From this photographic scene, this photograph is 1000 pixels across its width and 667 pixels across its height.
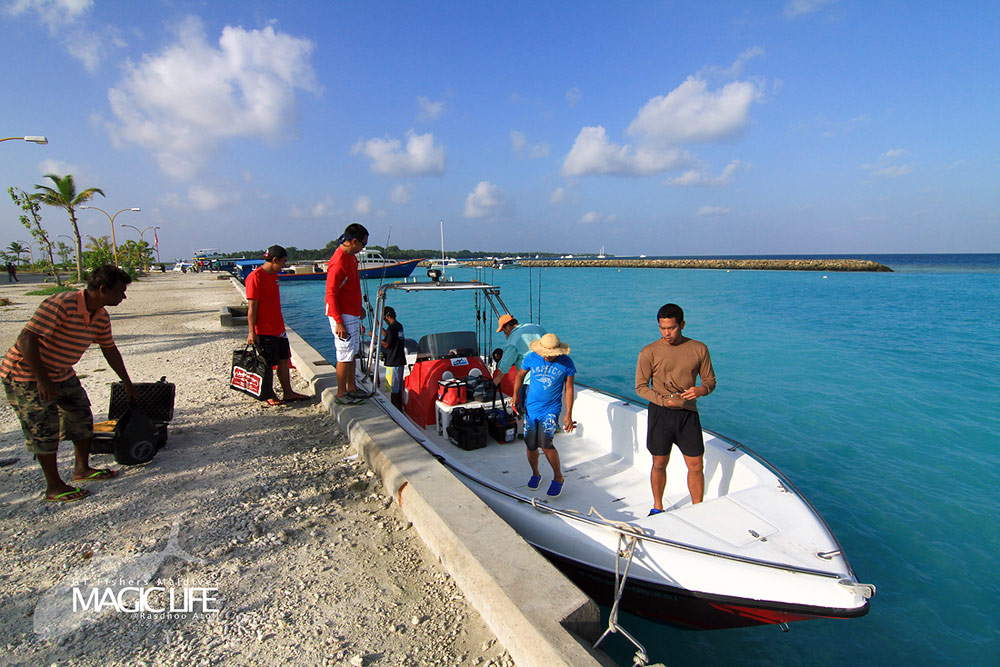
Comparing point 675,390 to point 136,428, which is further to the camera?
point 136,428

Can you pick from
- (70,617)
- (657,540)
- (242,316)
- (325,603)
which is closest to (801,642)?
(657,540)

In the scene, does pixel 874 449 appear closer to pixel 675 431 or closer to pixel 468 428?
pixel 675 431

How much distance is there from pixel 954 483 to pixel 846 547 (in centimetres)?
277

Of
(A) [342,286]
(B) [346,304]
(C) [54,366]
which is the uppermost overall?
(A) [342,286]

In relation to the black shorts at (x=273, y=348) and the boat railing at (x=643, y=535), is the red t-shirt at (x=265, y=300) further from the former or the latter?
the boat railing at (x=643, y=535)

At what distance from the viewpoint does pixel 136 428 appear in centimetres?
384

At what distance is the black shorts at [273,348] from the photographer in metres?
5.48

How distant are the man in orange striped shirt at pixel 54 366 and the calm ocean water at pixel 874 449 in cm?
404

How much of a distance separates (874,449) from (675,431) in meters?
5.86

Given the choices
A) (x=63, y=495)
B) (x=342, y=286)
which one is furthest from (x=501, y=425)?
(x=63, y=495)

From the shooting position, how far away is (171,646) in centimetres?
215

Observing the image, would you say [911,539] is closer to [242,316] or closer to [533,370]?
[533,370]

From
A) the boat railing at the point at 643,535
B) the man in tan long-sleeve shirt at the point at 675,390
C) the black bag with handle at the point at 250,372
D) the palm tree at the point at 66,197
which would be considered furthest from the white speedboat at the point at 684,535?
the palm tree at the point at 66,197

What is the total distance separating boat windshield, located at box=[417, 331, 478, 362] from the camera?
17.6ft
